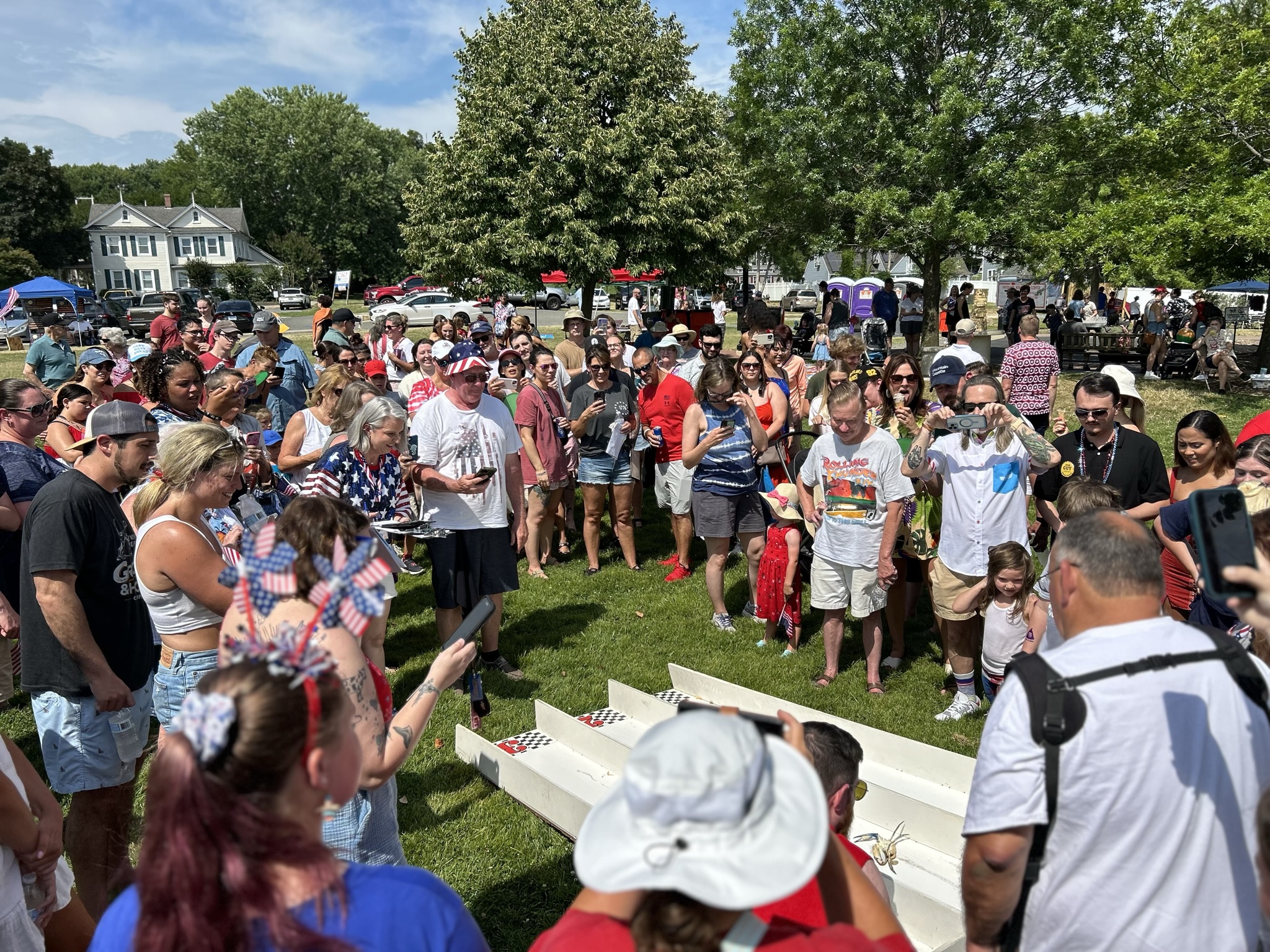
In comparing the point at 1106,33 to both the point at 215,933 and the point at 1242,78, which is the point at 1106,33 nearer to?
the point at 1242,78

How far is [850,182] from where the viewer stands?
22.4 metres

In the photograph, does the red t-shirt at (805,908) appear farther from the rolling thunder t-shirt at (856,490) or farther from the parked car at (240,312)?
the parked car at (240,312)

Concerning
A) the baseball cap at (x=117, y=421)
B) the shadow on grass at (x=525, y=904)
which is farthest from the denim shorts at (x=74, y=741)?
the shadow on grass at (x=525, y=904)

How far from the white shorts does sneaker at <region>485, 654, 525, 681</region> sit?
234cm

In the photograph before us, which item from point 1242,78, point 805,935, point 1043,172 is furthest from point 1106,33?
point 805,935

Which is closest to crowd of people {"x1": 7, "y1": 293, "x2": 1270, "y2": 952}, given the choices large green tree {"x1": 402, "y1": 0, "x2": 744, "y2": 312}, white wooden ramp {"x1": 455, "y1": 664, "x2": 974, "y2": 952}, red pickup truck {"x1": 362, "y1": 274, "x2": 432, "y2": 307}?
white wooden ramp {"x1": 455, "y1": 664, "x2": 974, "y2": 952}

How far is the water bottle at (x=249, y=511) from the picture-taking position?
5.19 metres

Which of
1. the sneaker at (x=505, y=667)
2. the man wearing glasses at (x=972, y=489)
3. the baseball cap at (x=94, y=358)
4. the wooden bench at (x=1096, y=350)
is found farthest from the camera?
the wooden bench at (x=1096, y=350)

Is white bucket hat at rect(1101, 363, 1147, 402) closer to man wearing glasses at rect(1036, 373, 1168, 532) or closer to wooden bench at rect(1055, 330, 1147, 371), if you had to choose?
man wearing glasses at rect(1036, 373, 1168, 532)

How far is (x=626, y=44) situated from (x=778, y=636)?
1750 centimetres

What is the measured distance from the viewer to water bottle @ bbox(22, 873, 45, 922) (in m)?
2.60

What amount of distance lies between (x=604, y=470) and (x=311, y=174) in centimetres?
6664

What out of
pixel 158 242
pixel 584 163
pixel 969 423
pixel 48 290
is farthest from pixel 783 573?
pixel 158 242

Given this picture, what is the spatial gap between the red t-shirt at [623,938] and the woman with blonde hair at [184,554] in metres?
2.45
